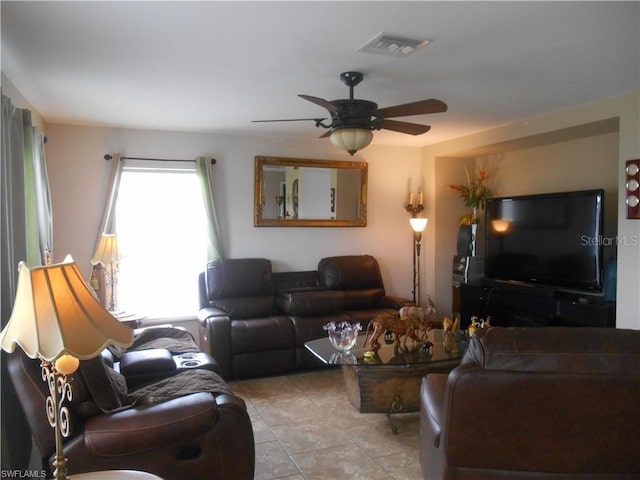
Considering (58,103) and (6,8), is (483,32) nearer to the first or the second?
(6,8)

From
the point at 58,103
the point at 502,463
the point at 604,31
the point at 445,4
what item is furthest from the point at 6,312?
the point at 604,31

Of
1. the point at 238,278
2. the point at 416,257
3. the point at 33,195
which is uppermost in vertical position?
the point at 33,195

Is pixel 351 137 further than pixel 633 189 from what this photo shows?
No

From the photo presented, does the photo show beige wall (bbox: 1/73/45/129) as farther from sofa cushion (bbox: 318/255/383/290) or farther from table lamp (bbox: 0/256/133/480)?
sofa cushion (bbox: 318/255/383/290)

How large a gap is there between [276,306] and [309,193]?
143 centimetres

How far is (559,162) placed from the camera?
4945mm

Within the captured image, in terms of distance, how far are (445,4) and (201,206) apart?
11.8ft

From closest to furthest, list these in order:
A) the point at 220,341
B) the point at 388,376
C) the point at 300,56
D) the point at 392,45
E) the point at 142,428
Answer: the point at 142,428, the point at 392,45, the point at 300,56, the point at 388,376, the point at 220,341

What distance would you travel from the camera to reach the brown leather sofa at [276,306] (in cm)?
441

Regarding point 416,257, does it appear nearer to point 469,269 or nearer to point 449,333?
point 469,269

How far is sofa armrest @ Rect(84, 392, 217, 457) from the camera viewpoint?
6.70 ft

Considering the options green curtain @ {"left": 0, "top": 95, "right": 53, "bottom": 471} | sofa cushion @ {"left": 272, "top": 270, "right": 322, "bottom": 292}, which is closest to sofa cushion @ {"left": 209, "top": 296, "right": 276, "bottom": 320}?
sofa cushion @ {"left": 272, "top": 270, "right": 322, "bottom": 292}

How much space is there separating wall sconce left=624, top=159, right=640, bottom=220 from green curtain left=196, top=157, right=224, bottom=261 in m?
3.74

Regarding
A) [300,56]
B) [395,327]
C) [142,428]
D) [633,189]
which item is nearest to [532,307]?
[633,189]
